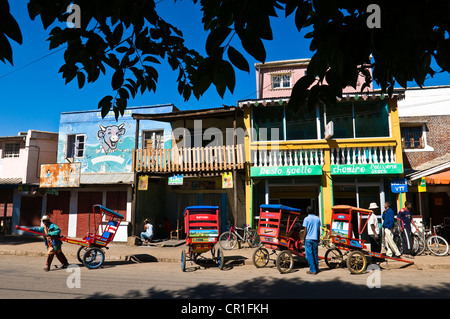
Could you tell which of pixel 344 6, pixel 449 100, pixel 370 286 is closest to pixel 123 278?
pixel 370 286

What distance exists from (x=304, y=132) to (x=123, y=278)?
34.6ft

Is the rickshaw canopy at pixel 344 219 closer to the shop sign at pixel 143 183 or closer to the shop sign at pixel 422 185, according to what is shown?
the shop sign at pixel 422 185

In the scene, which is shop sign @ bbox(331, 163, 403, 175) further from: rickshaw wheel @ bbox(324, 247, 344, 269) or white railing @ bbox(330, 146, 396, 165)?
rickshaw wheel @ bbox(324, 247, 344, 269)

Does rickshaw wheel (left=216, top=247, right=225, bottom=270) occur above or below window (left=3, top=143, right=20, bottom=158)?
below

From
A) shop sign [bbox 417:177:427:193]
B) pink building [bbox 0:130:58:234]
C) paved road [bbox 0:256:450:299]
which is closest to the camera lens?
paved road [bbox 0:256:450:299]

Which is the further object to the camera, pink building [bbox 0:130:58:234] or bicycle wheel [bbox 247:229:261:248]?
pink building [bbox 0:130:58:234]

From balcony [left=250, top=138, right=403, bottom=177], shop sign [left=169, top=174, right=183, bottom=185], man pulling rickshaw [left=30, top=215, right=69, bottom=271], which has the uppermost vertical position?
balcony [left=250, top=138, right=403, bottom=177]

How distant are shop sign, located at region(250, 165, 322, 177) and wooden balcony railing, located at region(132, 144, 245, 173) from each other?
886mm

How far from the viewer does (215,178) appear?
670 inches

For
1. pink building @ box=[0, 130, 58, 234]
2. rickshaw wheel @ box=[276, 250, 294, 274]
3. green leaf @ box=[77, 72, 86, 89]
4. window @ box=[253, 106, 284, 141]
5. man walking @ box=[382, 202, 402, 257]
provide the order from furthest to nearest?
pink building @ box=[0, 130, 58, 234] < window @ box=[253, 106, 284, 141] < man walking @ box=[382, 202, 402, 257] < rickshaw wheel @ box=[276, 250, 294, 274] < green leaf @ box=[77, 72, 86, 89]

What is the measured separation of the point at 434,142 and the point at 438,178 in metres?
4.08

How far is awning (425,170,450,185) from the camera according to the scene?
12.3 m

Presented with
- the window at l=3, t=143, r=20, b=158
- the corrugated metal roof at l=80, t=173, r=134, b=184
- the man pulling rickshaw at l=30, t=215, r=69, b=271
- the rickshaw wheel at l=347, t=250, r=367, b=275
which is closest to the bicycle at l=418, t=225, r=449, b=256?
the rickshaw wheel at l=347, t=250, r=367, b=275

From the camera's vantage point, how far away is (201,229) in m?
9.16
